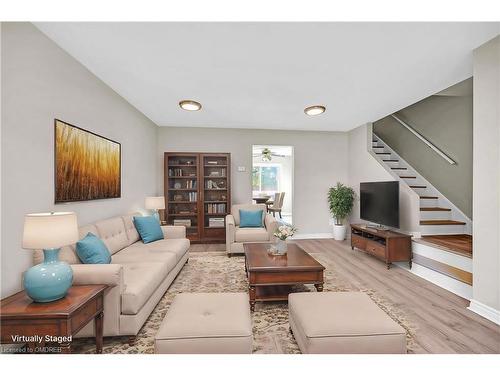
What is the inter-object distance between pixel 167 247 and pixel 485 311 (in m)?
3.49

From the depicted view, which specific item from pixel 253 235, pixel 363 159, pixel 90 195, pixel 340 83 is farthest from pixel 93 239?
pixel 363 159

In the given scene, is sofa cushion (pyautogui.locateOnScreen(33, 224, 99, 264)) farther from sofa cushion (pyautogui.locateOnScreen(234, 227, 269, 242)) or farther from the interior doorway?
the interior doorway

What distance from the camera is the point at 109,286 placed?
6.40 ft

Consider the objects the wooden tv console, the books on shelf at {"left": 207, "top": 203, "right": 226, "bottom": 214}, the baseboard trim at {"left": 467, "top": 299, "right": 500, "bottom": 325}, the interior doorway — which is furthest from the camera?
the interior doorway

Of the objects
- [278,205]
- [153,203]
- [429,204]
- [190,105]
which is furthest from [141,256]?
[278,205]

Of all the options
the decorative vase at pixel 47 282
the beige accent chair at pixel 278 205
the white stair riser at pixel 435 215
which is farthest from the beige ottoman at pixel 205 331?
the beige accent chair at pixel 278 205

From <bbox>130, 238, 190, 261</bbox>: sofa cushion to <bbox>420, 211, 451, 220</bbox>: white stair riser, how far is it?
396cm

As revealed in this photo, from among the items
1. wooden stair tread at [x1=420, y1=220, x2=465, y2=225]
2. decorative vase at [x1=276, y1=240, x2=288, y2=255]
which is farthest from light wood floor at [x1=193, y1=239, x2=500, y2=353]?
decorative vase at [x1=276, y1=240, x2=288, y2=255]

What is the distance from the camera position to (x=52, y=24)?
2119mm

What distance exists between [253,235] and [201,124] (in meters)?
2.72

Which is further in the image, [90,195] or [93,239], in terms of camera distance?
[90,195]

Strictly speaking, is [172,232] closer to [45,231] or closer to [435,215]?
[45,231]

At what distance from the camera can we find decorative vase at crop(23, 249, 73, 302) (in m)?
1.59
